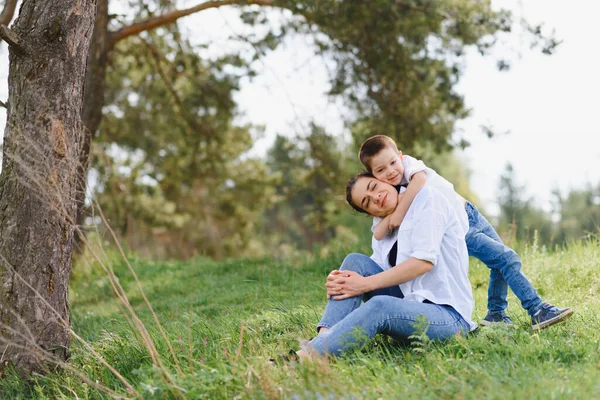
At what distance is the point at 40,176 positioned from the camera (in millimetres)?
4086

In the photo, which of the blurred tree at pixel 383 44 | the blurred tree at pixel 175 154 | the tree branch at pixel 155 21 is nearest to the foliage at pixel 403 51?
the blurred tree at pixel 383 44

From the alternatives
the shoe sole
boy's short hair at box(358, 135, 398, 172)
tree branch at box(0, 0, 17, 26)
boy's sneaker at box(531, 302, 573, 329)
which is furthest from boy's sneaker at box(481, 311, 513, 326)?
tree branch at box(0, 0, 17, 26)

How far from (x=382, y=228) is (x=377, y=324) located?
728 millimetres

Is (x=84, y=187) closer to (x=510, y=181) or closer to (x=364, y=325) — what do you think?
(x=364, y=325)

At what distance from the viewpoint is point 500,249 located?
429 cm

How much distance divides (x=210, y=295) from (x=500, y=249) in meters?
3.50

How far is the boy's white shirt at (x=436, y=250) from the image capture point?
11.4ft

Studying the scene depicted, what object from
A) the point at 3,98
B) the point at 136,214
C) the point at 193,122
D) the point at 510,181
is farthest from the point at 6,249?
the point at 510,181

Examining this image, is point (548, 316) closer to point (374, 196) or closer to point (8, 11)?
point (374, 196)

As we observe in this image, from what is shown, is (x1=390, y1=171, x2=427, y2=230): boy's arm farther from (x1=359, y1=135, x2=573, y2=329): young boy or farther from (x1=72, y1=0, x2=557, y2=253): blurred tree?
(x1=72, y1=0, x2=557, y2=253): blurred tree

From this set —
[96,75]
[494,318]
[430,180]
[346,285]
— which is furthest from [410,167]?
[96,75]

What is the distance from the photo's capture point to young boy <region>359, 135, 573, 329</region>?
3.86m

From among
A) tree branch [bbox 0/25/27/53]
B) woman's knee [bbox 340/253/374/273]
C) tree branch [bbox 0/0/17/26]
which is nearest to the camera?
woman's knee [bbox 340/253/374/273]

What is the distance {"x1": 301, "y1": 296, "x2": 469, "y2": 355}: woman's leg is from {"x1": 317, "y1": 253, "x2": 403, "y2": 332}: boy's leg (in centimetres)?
18
